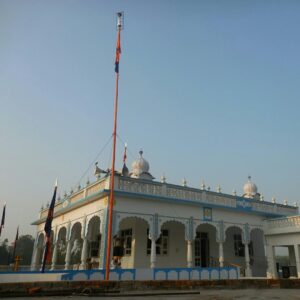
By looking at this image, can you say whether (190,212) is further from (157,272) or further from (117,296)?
(117,296)

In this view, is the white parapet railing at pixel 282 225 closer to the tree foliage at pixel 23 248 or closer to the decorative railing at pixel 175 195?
the decorative railing at pixel 175 195

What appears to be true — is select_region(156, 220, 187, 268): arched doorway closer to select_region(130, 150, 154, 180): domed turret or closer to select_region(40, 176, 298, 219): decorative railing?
select_region(40, 176, 298, 219): decorative railing

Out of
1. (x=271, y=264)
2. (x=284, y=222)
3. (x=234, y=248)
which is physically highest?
(x=284, y=222)

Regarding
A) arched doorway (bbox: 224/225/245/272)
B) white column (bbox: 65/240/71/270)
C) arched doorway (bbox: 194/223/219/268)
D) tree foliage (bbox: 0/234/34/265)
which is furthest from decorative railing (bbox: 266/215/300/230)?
tree foliage (bbox: 0/234/34/265)

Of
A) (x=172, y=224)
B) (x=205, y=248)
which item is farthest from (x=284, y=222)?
(x=172, y=224)

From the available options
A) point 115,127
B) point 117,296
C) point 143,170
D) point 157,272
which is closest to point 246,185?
point 143,170

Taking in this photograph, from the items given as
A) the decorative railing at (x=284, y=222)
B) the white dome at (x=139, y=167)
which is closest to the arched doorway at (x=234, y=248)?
the decorative railing at (x=284, y=222)

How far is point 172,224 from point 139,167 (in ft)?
17.8

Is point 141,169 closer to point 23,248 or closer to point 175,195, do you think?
point 175,195

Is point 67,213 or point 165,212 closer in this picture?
point 165,212

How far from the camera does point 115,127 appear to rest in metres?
15.6

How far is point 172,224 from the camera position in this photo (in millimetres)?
20766

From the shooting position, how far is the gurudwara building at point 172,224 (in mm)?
17234

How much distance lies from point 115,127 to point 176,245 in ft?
30.7
